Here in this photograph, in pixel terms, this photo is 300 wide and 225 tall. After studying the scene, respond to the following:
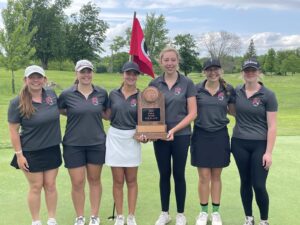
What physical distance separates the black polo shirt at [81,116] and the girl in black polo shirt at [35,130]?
12 centimetres

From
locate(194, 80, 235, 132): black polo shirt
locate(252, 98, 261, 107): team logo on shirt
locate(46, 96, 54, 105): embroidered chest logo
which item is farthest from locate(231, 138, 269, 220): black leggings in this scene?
locate(46, 96, 54, 105): embroidered chest logo

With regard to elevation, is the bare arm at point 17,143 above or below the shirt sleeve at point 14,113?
below

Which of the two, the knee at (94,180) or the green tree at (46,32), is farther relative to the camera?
the green tree at (46,32)

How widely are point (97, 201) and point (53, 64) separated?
63.6m

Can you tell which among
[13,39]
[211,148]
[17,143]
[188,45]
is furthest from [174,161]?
[188,45]

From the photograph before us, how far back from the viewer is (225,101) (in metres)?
4.47

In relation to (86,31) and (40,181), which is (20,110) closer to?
(40,181)

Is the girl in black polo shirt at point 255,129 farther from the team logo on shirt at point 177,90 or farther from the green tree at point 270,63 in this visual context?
the green tree at point 270,63

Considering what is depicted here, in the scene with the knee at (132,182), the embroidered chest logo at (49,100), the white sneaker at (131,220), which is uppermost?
the embroidered chest logo at (49,100)

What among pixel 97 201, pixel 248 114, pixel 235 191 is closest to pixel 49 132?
pixel 97 201

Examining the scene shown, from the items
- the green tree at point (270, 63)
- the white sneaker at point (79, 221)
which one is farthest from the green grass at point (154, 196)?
the green tree at point (270, 63)

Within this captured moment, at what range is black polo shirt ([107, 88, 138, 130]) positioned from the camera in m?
4.39

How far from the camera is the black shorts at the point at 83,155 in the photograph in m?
4.41

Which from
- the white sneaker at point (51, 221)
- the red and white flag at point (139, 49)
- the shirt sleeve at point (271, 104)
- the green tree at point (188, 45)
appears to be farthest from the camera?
the green tree at point (188, 45)
